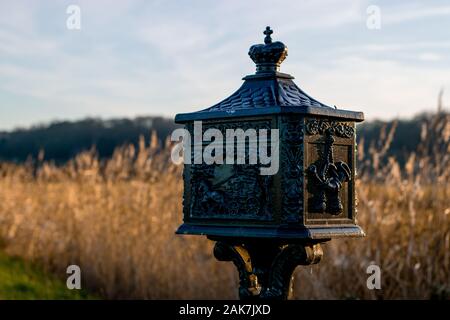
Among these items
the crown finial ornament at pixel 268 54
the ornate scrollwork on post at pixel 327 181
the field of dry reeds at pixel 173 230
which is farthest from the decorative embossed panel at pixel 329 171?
the field of dry reeds at pixel 173 230

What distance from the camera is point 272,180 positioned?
13.7 ft

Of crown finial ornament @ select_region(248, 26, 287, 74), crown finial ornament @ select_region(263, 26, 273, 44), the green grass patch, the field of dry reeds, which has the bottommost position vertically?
the green grass patch

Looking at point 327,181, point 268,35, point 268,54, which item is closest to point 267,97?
point 268,54

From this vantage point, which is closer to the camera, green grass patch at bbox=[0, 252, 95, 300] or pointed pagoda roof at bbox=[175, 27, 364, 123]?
pointed pagoda roof at bbox=[175, 27, 364, 123]

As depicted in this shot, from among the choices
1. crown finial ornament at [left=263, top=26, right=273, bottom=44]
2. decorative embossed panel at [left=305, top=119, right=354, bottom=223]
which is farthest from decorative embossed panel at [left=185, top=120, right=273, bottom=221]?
crown finial ornament at [left=263, top=26, right=273, bottom=44]

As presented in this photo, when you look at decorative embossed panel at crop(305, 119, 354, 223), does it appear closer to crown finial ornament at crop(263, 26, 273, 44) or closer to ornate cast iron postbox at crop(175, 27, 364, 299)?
ornate cast iron postbox at crop(175, 27, 364, 299)

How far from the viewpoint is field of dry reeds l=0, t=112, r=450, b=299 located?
725 cm

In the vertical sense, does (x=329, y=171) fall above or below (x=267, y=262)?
above

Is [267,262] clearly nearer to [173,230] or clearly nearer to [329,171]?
[329,171]

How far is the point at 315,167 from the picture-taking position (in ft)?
13.9

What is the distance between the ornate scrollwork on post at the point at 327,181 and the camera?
13.9 feet

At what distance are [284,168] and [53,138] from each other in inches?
794

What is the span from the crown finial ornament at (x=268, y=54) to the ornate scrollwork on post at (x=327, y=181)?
535mm

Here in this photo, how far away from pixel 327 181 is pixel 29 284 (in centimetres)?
622
